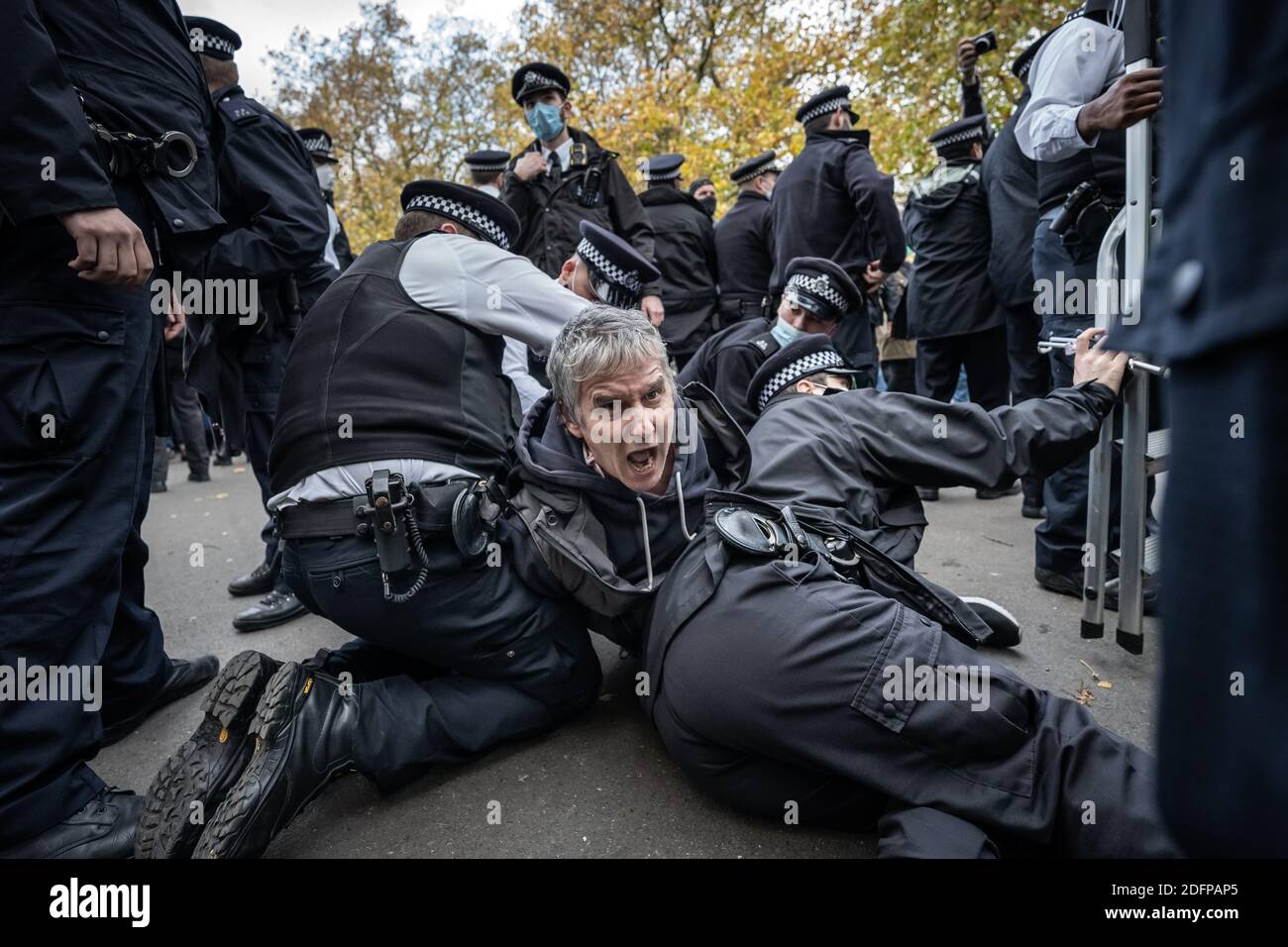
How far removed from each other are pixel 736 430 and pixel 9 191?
5.51 feet

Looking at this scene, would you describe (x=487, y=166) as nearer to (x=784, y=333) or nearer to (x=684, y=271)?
(x=684, y=271)

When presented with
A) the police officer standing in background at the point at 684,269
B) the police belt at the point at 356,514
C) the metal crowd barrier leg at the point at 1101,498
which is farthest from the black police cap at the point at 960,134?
the police belt at the point at 356,514

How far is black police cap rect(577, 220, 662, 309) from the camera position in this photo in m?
2.80

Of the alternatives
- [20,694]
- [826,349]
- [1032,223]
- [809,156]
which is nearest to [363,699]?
[20,694]

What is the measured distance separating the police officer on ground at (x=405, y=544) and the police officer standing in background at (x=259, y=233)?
1228mm

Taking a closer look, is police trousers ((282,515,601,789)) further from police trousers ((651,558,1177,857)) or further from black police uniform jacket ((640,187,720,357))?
black police uniform jacket ((640,187,720,357))

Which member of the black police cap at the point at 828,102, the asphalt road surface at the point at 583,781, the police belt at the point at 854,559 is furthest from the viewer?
the black police cap at the point at 828,102

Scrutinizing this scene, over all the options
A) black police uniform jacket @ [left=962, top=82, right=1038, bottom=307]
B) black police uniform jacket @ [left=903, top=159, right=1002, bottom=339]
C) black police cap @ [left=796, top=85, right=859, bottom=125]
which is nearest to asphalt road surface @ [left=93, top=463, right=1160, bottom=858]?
black police uniform jacket @ [left=962, top=82, right=1038, bottom=307]

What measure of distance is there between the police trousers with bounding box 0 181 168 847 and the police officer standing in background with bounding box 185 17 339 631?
1.33 meters

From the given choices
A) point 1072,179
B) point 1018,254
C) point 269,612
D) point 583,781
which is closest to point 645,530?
point 583,781

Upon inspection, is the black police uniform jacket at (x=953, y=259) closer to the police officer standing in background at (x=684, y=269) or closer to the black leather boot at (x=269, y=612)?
the police officer standing in background at (x=684, y=269)

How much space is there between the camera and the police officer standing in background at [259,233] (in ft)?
9.67

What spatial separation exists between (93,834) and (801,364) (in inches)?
83.4
